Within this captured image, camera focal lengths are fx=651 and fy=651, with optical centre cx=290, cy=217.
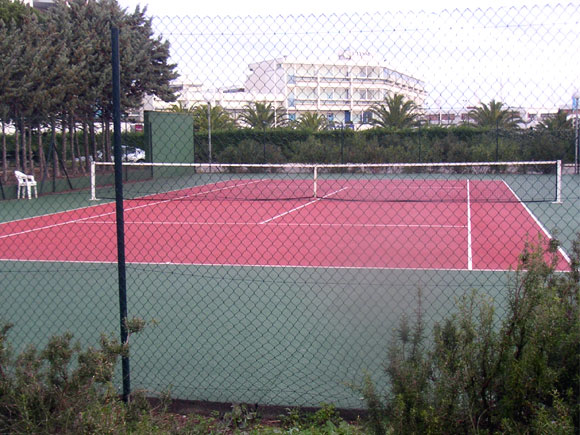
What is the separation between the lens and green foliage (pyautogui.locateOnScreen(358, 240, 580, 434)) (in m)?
2.88

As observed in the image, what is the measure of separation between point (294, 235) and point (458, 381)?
29.5 feet

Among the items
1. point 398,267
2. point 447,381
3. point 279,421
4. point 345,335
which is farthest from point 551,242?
point 398,267

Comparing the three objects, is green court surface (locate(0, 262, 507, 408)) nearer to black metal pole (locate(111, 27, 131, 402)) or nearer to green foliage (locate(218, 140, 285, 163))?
black metal pole (locate(111, 27, 131, 402))

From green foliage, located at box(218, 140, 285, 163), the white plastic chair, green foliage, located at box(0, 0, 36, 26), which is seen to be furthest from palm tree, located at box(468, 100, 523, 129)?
green foliage, located at box(0, 0, 36, 26)

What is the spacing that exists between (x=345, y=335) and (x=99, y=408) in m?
2.71

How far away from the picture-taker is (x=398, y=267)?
28.8ft

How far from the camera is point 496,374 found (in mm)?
3021

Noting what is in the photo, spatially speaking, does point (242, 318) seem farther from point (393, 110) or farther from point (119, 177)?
point (393, 110)

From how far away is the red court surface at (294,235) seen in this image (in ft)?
31.3

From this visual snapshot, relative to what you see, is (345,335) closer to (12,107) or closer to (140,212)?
(140,212)

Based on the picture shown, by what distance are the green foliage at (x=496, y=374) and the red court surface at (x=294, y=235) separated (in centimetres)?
497

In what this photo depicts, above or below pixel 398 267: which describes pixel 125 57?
above

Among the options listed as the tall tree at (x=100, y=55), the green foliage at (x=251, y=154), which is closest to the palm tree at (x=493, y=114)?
the green foliage at (x=251, y=154)

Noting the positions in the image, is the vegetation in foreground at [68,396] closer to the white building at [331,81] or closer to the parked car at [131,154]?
the white building at [331,81]
